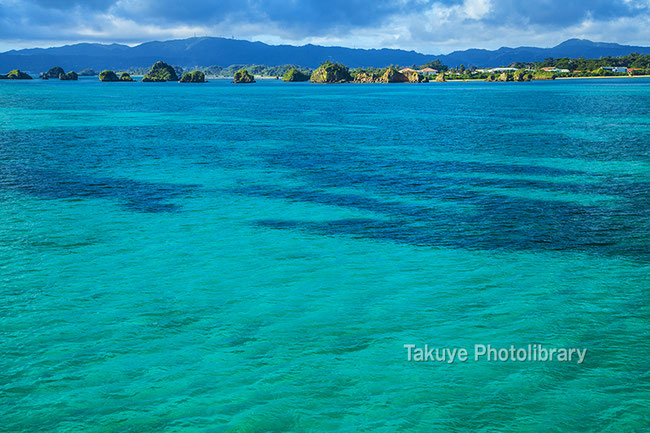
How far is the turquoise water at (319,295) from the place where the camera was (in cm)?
1367

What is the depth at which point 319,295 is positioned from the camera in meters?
20.8

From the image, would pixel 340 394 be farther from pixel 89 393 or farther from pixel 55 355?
pixel 55 355

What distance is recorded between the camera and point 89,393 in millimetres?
14023

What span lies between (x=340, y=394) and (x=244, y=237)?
15381 millimetres

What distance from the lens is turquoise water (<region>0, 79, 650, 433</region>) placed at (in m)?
13.7

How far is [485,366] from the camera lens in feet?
51.1

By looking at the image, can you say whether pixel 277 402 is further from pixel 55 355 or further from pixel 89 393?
pixel 55 355

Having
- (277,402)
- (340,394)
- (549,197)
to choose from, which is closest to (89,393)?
(277,402)

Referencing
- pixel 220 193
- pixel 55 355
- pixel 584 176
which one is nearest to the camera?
pixel 55 355

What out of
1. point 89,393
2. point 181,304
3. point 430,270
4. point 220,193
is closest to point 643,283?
point 430,270

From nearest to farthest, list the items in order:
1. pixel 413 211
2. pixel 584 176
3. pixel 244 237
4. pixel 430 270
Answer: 1. pixel 430 270
2. pixel 244 237
3. pixel 413 211
4. pixel 584 176

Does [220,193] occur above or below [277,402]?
above

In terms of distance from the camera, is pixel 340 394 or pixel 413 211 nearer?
pixel 340 394

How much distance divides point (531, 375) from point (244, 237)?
17.2 m
